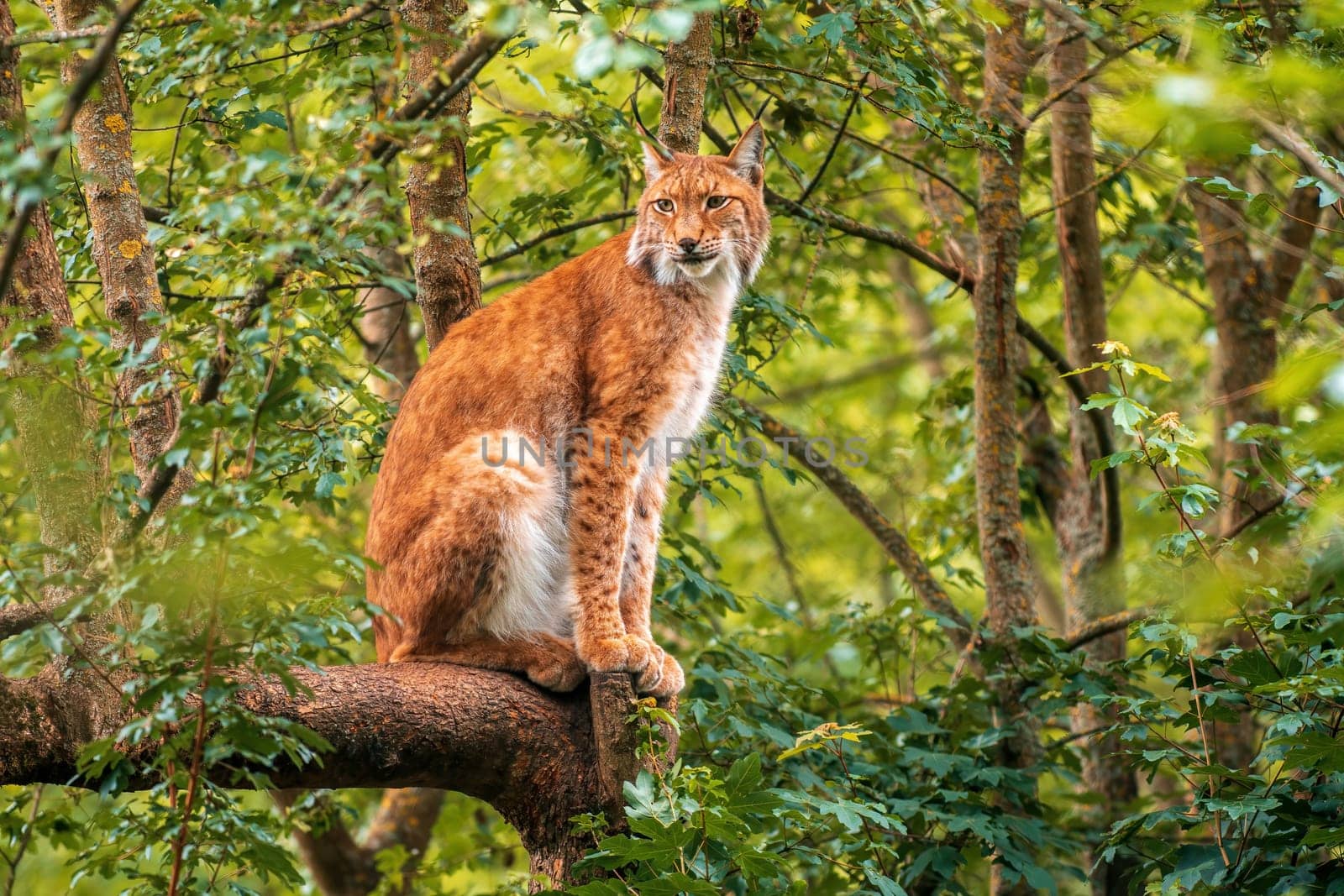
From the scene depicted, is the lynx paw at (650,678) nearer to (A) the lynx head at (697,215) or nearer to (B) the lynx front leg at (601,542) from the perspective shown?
(B) the lynx front leg at (601,542)

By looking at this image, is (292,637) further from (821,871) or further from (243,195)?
(821,871)

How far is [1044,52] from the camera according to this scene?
17.4ft

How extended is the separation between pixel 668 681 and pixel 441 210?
204 centimetres

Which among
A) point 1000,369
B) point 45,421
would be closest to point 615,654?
point 45,421

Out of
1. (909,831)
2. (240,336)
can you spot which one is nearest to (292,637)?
(240,336)

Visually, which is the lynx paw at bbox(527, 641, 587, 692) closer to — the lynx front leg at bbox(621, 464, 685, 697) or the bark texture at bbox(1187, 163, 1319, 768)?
the lynx front leg at bbox(621, 464, 685, 697)

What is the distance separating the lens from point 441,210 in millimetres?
4605

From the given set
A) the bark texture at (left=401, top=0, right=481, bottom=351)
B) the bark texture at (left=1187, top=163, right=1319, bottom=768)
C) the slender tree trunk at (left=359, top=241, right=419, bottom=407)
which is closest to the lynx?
the bark texture at (left=401, top=0, right=481, bottom=351)

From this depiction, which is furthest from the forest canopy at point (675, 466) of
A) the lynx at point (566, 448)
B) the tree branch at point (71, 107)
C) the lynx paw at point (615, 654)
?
the lynx at point (566, 448)

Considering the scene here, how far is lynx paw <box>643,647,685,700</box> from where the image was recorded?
4492mm

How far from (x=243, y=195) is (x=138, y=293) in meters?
1.44

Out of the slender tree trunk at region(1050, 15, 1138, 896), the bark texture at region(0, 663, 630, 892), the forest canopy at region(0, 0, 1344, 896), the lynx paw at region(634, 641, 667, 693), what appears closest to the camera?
the forest canopy at region(0, 0, 1344, 896)

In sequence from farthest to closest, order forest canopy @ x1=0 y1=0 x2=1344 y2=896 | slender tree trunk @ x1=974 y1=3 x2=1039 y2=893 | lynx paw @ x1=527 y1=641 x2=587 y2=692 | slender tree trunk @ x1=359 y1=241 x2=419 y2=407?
slender tree trunk @ x1=359 y1=241 x2=419 y2=407 → slender tree trunk @ x1=974 y1=3 x2=1039 y2=893 → lynx paw @ x1=527 y1=641 x2=587 y2=692 → forest canopy @ x1=0 y1=0 x2=1344 y2=896

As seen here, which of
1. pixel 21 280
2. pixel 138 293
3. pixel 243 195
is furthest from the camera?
pixel 138 293
